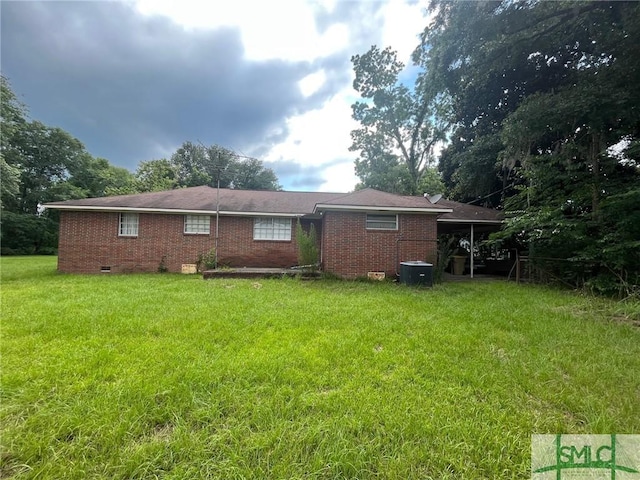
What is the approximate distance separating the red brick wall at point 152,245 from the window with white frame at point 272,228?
0.22 metres

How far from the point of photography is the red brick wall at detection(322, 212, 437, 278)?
9617 mm

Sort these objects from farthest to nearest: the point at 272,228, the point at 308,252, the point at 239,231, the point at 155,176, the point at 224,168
Result: the point at 224,168, the point at 155,176, the point at 272,228, the point at 239,231, the point at 308,252

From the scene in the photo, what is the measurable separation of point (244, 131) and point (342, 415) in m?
21.5

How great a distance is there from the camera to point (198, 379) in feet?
8.65

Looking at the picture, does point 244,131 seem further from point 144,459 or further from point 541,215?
point 144,459

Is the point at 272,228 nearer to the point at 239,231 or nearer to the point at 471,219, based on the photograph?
the point at 239,231

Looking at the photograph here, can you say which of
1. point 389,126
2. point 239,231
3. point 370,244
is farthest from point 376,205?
point 389,126

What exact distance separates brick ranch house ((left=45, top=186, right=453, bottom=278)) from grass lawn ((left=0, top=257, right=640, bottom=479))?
16.2ft

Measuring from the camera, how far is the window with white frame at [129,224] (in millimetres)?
11031

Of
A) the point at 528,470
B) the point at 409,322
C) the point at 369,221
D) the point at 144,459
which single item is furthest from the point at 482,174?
the point at 144,459

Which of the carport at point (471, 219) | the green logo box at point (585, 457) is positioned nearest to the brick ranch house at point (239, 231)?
the carport at point (471, 219)

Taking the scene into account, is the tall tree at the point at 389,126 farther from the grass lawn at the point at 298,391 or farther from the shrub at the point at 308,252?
the grass lawn at the point at 298,391

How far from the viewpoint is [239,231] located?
37.8 ft

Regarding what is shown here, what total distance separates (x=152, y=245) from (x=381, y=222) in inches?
360
